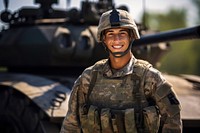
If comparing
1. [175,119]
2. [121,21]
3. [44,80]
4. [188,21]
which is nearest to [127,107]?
[175,119]

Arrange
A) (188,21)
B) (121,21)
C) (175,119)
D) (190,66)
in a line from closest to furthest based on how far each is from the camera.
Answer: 1. (175,119)
2. (121,21)
3. (190,66)
4. (188,21)

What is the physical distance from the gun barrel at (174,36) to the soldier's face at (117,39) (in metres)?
1.92

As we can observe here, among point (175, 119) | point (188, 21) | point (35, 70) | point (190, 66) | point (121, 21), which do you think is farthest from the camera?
point (188, 21)

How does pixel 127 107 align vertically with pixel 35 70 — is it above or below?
above

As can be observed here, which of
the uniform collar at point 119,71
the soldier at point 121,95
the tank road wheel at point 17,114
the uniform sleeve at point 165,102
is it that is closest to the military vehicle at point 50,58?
the tank road wheel at point 17,114

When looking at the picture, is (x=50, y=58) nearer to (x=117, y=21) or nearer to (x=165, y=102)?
(x=117, y=21)

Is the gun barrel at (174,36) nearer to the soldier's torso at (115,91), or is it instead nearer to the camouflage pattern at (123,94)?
the camouflage pattern at (123,94)

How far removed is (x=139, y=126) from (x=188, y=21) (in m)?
51.7

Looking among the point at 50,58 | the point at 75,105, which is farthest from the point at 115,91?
the point at 50,58

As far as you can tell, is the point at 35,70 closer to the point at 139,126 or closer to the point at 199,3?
the point at 139,126

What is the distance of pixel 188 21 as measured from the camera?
Answer: 179 ft

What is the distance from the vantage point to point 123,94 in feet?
13.9

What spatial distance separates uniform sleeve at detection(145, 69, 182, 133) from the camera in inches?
157

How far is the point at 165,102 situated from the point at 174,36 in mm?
2432
